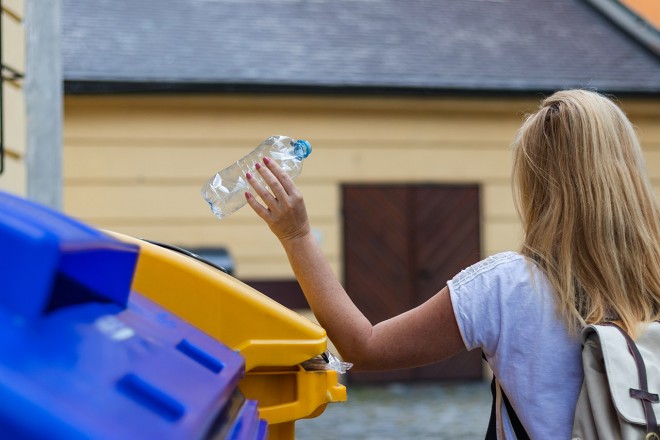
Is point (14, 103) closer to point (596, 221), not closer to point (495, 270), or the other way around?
point (495, 270)

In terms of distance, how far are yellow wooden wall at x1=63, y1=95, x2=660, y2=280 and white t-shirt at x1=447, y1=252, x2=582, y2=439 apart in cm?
787

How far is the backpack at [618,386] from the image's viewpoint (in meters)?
1.88

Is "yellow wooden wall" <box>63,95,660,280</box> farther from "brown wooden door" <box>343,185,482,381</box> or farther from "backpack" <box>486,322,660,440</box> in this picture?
"backpack" <box>486,322,660,440</box>

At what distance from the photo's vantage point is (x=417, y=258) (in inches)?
432

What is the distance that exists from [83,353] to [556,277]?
3.82 ft

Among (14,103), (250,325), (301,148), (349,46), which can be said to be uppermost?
(349,46)

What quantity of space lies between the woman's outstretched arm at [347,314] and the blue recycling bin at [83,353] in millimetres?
576

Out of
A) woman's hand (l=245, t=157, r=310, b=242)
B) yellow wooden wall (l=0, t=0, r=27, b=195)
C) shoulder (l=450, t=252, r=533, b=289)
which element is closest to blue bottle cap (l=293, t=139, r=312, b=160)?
woman's hand (l=245, t=157, r=310, b=242)

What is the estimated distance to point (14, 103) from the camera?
5258 mm

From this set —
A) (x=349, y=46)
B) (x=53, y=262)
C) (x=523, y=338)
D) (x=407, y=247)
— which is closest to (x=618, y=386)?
(x=523, y=338)

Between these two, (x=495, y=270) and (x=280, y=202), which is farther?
(x=280, y=202)

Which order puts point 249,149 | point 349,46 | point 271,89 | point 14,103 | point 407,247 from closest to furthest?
1. point 14,103
2. point 271,89
3. point 249,149
4. point 407,247
5. point 349,46

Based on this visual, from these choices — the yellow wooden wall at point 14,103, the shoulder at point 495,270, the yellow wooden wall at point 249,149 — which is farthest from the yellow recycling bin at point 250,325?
the yellow wooden wall at point 249,149

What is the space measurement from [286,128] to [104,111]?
1815 millimetres
